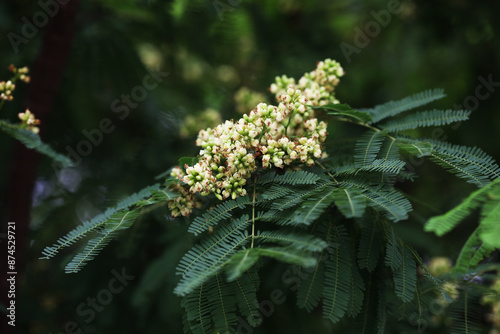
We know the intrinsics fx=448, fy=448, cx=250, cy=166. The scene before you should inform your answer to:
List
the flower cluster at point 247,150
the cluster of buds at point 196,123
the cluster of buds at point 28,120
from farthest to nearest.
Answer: the cluster of buds at point 196,123, the cluster of buds at point 28,120, the flower cluster at point 247,150

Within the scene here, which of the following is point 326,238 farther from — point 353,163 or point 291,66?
point 291,66

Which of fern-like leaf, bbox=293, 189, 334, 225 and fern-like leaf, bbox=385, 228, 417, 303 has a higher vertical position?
fern-like leaf, bbox=293, 189, 334, 225

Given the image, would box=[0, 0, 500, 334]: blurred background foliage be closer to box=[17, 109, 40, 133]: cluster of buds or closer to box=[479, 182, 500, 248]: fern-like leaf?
box=[17, 109, 40, 133]: cluster of buds

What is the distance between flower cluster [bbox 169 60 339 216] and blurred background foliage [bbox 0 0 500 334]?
90 centimetres

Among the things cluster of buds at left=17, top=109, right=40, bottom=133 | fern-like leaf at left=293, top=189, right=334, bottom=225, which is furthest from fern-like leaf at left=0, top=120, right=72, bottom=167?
fern-like leaf at left=293, top=189, right=334, bottom=225

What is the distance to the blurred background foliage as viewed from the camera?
3318 mm

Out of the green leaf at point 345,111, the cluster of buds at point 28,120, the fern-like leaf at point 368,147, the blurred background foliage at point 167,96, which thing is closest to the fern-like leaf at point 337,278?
the fern-like leaf at point 368,147

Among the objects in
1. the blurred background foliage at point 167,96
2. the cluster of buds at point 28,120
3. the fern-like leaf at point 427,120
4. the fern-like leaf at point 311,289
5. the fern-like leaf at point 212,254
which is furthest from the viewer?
the blurred background foliage at point 167,96

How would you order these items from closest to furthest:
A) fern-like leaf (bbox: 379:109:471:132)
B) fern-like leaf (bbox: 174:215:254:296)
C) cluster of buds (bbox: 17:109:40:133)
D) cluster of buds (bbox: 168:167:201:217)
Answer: fern-like leaf (bbox: 174:215:254:296) < cluster of buds (bbox: 168:167:201:217) < fern-like leaf (bbox: 379:109:471:132) < cluster of buds (bbox: 17:109:40:133)

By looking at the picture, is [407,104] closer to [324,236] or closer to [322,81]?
[322,81]

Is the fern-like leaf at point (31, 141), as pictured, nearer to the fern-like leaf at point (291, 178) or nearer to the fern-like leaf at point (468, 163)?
the fern-like leaf at point (291, 178)

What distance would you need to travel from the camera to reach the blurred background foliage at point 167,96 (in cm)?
332

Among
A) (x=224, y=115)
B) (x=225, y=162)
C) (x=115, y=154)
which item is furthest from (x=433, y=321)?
(x=115, y=154)

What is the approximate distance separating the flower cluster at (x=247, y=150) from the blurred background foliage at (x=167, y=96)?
900 millimetres
